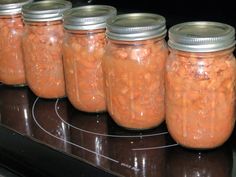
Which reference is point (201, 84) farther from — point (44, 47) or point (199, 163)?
point (44, 47)

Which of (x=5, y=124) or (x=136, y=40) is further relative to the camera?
(x=5, y=124)

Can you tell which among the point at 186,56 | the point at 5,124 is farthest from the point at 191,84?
the point at 5,124

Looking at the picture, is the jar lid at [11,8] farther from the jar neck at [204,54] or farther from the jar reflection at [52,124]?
the jar neck at [204,54]

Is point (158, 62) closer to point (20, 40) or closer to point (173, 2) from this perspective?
point (173, 2)

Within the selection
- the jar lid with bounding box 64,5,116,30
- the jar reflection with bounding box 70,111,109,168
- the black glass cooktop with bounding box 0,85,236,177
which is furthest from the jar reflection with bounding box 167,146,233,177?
the jar lid with bounding box 64,5,116,30

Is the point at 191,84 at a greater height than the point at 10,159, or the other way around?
the point at 191,84

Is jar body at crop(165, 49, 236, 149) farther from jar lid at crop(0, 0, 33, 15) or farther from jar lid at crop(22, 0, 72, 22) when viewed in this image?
jar lid at crop(0, 0, 33, 15)
